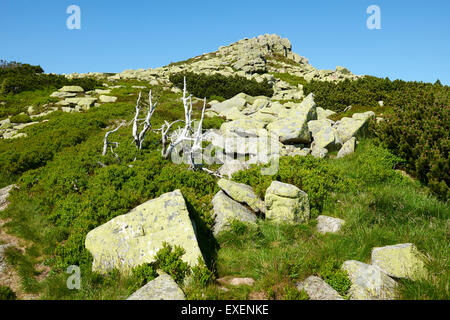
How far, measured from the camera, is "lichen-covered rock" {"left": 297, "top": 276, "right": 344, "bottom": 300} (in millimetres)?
4359

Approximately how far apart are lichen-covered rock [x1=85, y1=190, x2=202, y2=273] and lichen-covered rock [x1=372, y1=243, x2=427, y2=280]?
3.72 metres

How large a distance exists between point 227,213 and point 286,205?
5.60 feet

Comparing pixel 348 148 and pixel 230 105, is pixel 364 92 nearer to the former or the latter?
pixel 348 148

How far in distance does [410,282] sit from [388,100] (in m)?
18.3

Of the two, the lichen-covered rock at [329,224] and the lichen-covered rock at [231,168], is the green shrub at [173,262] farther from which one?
the lichen-covered rock at [231,168]

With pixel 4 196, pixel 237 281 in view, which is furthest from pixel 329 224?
pixel 4 196

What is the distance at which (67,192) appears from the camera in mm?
9305

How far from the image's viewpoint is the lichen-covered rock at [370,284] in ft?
14.3

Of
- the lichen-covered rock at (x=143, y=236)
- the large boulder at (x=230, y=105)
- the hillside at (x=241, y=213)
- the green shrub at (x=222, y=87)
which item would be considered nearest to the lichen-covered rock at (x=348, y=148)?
the hillside at (x=241, y=213)

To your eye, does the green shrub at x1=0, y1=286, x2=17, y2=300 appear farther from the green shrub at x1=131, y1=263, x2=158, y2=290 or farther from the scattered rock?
the scattered rock

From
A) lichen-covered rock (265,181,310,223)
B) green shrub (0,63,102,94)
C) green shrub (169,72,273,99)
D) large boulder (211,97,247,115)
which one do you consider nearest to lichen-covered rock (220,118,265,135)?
lichen-covered rock (265,181,310,223)
